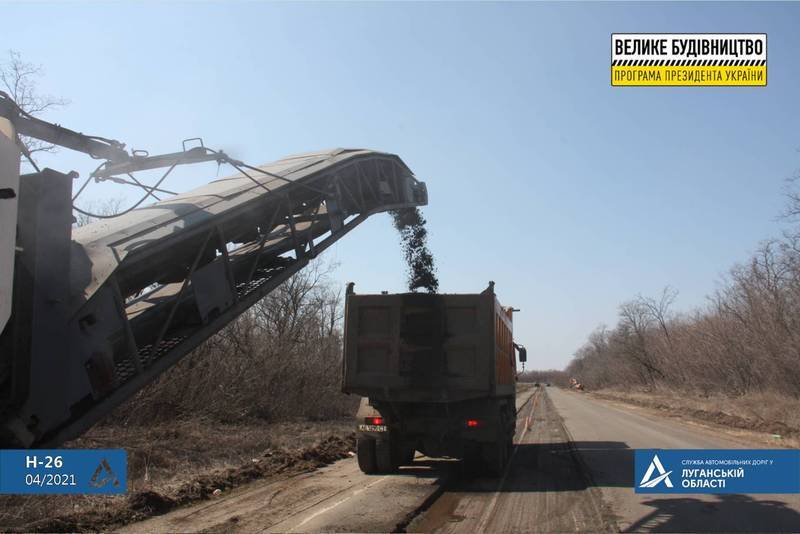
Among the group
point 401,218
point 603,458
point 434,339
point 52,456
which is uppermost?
point 401,218

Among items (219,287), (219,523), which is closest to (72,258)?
(219,287)

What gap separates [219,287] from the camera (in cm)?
729

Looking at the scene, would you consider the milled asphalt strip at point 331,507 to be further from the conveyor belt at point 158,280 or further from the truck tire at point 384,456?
the conveyor belt at point 158,280

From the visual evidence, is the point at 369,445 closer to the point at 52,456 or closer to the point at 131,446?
the point at 131,446

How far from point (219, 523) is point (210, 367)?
12.0 metres

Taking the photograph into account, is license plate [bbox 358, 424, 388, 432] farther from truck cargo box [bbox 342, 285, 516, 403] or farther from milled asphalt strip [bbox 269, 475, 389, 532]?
milled asphalt strip [bbox 269, 475, 389, 532]

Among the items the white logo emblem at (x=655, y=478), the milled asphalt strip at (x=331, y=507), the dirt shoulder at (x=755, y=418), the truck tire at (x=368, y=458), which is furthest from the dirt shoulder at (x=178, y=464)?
the dirt shoulder at (x=755, y=418)

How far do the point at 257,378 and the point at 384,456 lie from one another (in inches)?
415

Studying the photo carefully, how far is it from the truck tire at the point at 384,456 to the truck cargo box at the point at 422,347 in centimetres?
80

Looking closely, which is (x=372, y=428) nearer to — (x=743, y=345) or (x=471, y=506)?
(x=471, y=506)

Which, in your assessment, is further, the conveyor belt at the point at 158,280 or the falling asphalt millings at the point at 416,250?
the falling asphalt millings at the point at 416,250

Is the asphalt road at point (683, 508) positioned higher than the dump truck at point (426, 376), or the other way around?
the dump truck at point (426, 376)

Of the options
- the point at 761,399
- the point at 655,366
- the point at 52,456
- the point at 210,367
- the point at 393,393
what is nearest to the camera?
the point at 52,456

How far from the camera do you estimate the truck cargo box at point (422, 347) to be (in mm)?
10281
